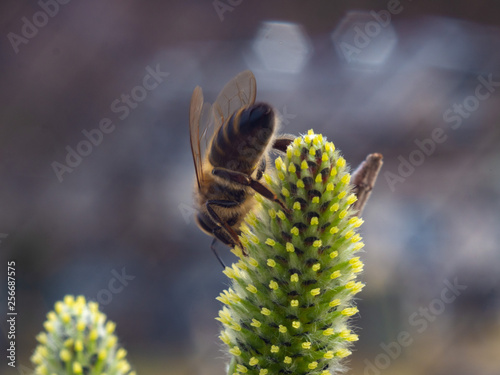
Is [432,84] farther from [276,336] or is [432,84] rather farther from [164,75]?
[276,336]

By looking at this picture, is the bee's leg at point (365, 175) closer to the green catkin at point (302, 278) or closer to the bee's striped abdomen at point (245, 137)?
the green catkin at point (302, 278)

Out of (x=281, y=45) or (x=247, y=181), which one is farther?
(x=281, y=45)

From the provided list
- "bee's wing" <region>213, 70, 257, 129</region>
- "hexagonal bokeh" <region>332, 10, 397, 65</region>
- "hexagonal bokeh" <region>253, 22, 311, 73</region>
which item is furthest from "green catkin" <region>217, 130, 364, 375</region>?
"hexagonal bokeh" <region>332, 10, 397, 65</region>

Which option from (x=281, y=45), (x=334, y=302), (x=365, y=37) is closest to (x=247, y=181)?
(x=334, y=302)

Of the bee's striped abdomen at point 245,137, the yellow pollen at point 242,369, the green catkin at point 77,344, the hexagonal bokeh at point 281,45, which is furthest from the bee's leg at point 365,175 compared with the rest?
the hexagonal bokeh at point 281,45

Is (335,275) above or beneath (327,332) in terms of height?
above

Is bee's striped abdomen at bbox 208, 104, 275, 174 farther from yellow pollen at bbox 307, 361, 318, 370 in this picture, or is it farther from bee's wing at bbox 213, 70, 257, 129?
yellow pollen at bbox 307, 361, 318, 370

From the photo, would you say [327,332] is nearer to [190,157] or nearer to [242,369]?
[242,369]
